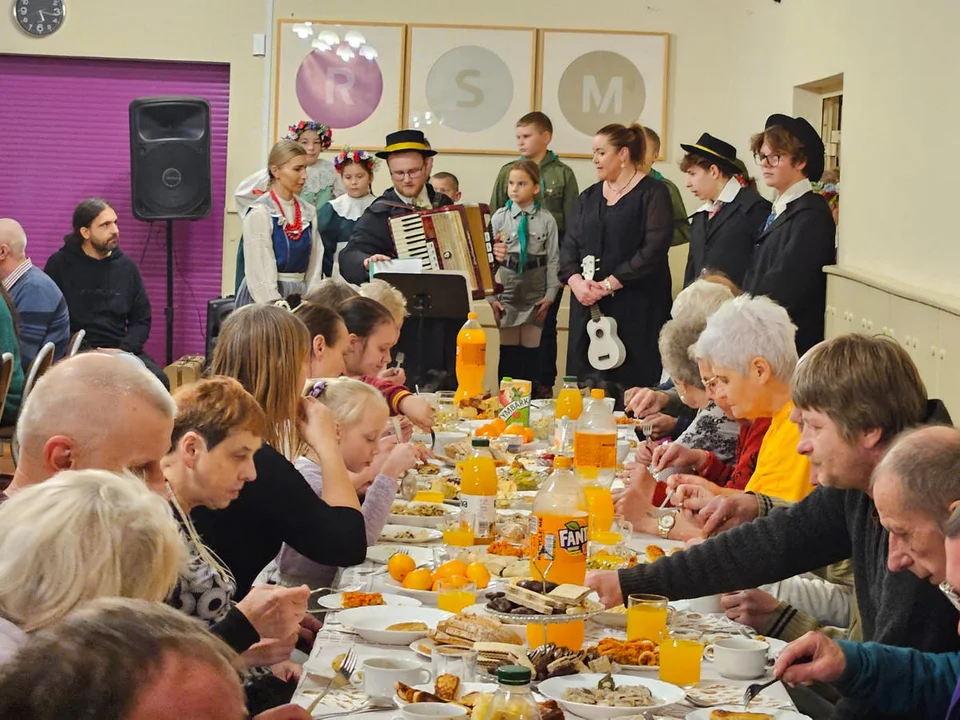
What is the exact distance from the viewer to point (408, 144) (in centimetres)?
715

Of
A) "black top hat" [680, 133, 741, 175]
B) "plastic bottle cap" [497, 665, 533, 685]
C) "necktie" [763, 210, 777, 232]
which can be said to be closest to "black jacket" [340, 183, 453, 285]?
"black top hat" [680, 133, 741, 175]

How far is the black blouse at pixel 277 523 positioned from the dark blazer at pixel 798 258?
3.46 m

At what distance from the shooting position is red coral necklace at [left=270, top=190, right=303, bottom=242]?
7380 mm

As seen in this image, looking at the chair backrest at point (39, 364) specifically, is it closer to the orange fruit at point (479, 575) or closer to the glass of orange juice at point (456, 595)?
the orange fruit at point (479, 575)

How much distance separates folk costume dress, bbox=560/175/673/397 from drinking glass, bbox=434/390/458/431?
87.1 inches

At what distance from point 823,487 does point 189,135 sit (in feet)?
25.0

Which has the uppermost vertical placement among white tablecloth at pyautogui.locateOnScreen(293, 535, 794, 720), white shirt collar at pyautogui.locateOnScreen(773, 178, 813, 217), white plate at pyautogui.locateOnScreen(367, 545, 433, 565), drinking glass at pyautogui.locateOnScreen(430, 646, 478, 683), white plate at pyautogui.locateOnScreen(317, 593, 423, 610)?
white shirt collar at pyautogui.locateOnScreen(773, 178, 813, 217)

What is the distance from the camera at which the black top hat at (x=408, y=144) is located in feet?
23.5

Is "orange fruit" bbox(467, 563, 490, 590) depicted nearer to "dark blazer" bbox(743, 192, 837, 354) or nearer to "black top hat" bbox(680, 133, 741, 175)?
"dark blazer" bbox(743, 192, 837, 354)

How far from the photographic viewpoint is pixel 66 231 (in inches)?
403

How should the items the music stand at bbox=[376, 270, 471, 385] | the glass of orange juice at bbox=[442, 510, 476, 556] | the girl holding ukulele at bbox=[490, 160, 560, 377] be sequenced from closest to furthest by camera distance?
the glass of orange juice at bbox=[442, 510, 476, 556], the music stand at bbox=[376, 270, 471, 385], the girl holding ukulele at bbox=[490, 160, 560, 377]

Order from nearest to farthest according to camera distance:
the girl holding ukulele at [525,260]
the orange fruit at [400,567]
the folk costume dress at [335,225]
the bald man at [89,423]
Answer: the bald man at [89,423]
the orange fruit at [400,567]
the girl holding ukulele at [525,260]
the folk costume dress at [335,225]

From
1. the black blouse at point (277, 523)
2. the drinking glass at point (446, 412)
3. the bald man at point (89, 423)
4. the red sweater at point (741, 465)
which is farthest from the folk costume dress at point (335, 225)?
the bald man at point (89, 423)

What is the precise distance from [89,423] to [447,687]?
0.71 metres
